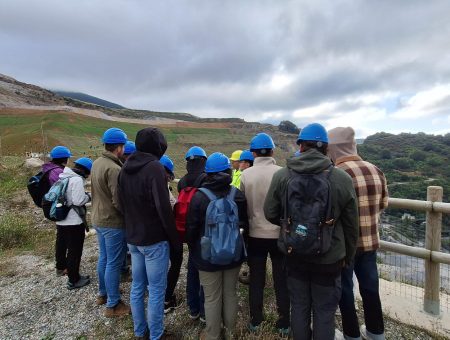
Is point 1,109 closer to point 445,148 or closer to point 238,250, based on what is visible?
point 238,250

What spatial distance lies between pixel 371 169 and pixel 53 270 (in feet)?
18.6

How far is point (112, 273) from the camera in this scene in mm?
3713

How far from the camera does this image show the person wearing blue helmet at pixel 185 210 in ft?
10.4

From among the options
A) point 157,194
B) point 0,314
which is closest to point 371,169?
point 157,194

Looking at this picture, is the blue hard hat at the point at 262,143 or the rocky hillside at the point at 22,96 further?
the rocky hillside at the point at 22,96

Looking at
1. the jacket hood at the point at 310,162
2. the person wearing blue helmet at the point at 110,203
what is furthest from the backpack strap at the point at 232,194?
the person wearing blue helmet at the point at 110,203

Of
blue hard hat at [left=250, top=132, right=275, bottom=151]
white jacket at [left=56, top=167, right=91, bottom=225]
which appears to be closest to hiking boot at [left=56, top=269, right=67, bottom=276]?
white jacket at [left=56, top=167, right=91, bottom=225]

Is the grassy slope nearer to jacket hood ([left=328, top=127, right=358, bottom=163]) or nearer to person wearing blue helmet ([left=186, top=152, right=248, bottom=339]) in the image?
person wearing blue helmet ([left=186, top=152, right=248, bottom=339])

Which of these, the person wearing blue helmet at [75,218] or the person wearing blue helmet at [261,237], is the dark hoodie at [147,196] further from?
the person wearing blue helmet at [75,218]

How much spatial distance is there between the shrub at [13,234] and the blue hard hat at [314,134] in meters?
7.60

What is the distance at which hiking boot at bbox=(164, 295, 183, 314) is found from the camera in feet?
12.8

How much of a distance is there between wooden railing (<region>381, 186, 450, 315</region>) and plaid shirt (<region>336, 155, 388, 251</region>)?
1.16 m

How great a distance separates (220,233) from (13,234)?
690 centimetres

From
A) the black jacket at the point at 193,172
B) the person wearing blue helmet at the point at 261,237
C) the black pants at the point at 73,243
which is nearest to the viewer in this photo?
the person wearing blue helmet at the point at 261,237
